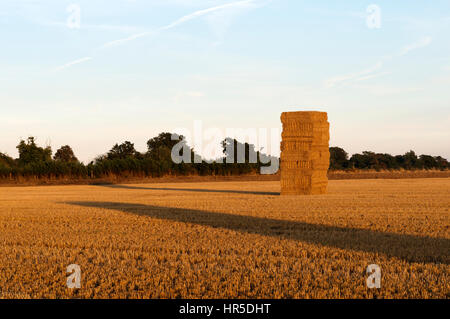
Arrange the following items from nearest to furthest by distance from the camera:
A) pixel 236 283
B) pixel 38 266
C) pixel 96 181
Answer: pixel 236 283 < pixel 38 266 < pixel 96 181

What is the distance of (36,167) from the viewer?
39.2 meters

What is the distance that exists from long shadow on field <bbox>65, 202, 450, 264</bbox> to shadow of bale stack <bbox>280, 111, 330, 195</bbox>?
6.88 meters

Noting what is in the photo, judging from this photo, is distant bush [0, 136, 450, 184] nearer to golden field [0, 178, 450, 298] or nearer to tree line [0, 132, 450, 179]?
tree line [0, 132, 450, 179]

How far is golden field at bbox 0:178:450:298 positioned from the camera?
5398 millimetres

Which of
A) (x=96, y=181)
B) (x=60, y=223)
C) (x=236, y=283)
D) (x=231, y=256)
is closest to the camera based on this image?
(x=236, y=283)

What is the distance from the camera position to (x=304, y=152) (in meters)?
18.8

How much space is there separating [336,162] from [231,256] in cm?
5450

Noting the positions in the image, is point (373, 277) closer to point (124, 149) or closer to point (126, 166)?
point (126, 166)

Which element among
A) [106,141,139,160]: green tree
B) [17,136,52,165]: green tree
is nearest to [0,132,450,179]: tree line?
[17,136,52,165]: green tree

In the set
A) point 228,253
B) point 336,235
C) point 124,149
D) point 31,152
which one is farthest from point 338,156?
point 228,253

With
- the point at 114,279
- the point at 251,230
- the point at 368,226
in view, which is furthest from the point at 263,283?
the point at 368,226

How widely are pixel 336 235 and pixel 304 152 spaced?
33.0ft

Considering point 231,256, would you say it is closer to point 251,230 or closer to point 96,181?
point 251,230

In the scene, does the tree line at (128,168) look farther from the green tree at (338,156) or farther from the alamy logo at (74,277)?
the alamy logo at (74,277)
